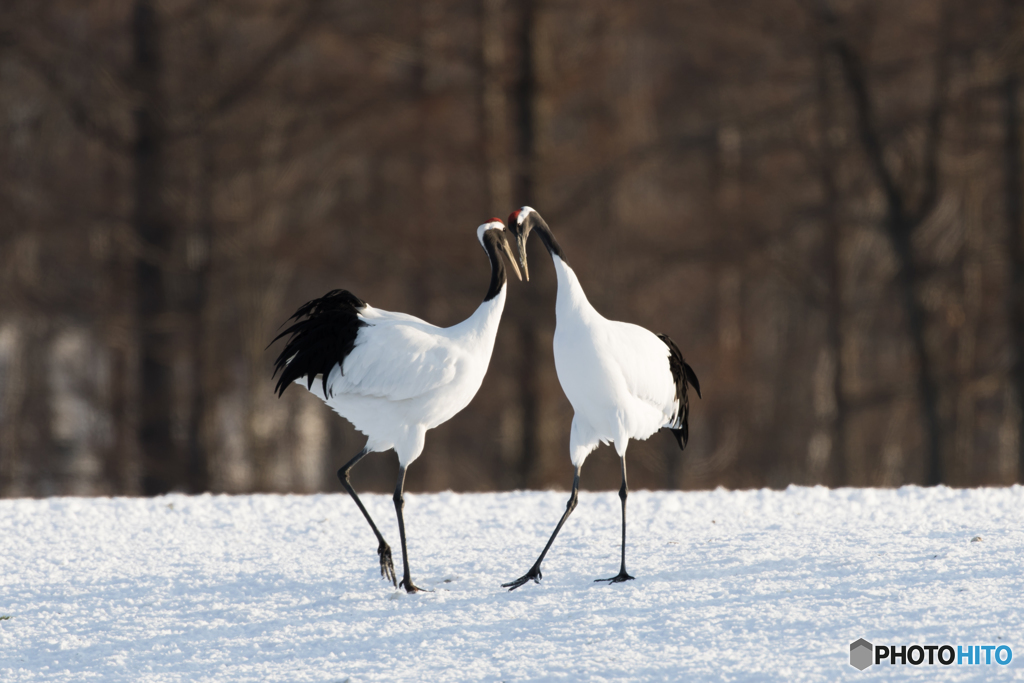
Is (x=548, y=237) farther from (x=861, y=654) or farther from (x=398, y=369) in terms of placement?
(x=861, y=654)

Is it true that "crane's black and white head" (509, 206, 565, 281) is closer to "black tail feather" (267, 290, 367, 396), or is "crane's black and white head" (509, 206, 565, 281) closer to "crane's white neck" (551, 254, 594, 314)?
"crane's white neck" (551, 254, 594, 314)

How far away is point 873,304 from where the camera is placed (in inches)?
758

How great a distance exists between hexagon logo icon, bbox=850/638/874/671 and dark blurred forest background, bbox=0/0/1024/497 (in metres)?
10.1

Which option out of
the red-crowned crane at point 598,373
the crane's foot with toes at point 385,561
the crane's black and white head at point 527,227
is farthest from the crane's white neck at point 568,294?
the crane's foot with toes at point 385,561

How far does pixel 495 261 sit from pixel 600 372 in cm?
100

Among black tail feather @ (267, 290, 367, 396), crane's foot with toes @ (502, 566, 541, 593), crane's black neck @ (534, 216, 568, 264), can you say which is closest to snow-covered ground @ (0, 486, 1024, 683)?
crane's foot with toes @ (502, 566, 541, 593)

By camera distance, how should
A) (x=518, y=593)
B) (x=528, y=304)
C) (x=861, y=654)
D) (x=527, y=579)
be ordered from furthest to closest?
1. (x=528, y=304)
2. (x=527, y=579)
3. (x=518, y=593)
4. (x=861, y=654)

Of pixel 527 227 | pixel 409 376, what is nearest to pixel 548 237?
pixel 527 227

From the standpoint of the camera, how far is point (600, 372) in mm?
5824

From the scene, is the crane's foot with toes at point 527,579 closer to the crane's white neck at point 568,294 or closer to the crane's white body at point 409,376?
the crane's white body at point 409,376

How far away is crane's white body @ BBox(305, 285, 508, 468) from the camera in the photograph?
5977mm

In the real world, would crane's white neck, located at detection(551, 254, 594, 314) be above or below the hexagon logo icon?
above

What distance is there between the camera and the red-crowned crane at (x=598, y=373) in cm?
585

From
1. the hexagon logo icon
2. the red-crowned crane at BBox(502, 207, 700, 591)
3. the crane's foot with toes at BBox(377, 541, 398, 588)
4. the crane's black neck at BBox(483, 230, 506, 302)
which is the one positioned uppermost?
the crane's black neck at BBox(483, 230, 506, 302)
